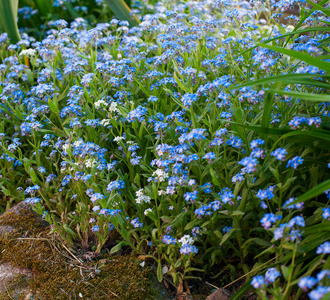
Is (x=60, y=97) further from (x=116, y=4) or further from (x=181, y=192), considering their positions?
(x=116, y=4)

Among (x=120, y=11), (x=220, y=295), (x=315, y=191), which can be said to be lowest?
(x=220, y=295)

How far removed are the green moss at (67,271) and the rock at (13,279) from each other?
0.09ft

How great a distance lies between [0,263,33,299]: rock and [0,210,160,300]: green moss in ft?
0.09

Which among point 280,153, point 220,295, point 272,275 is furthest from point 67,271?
point 280,153

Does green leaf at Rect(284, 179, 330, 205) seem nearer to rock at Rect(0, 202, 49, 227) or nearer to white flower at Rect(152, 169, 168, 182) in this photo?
white flower at Rect(152, 169, 168, 182)

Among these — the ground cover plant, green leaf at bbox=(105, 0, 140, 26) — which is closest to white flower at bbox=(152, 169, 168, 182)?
the ground cover plant

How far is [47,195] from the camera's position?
3.08 meters

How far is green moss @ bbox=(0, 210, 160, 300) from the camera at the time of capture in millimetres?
2277

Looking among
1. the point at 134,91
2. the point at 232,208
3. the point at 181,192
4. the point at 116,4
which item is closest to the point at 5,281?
the point at 181,192

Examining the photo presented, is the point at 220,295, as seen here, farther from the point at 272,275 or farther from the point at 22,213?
the point at 22,213

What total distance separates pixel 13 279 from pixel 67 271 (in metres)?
0.37

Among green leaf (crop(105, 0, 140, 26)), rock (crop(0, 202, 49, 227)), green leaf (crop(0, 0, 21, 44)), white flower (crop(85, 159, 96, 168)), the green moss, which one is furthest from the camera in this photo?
green leaf (crop(105, 0, 140, 26))

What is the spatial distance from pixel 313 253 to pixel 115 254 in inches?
53.7

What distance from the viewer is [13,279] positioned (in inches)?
94.8
